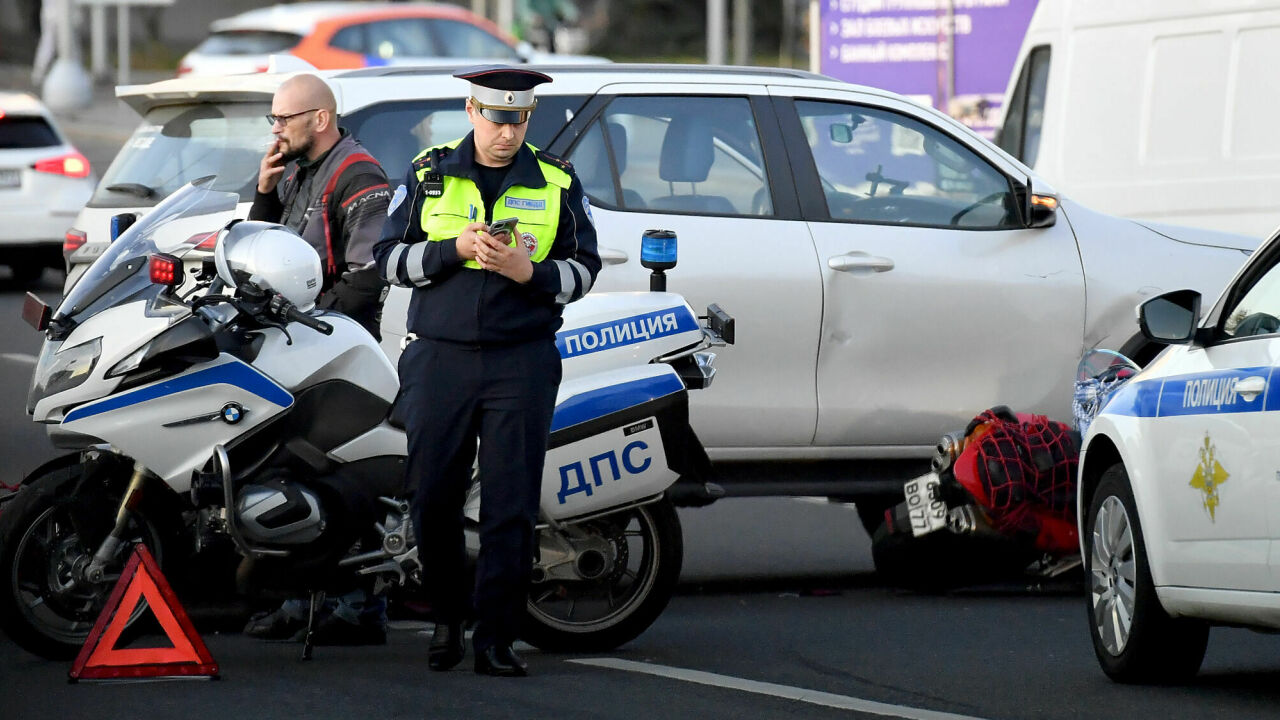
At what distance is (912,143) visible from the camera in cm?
856

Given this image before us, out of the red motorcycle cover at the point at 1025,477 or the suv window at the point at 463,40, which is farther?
the suv window at the point at 463,40

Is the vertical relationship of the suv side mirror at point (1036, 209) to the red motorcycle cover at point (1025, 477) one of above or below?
above

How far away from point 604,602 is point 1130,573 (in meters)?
1.66

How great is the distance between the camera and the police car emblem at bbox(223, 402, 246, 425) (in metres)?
6.52

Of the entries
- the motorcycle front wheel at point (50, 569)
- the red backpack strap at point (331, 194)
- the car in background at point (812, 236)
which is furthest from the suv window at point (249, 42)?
the motorcycle front wheel at point (50, 569)

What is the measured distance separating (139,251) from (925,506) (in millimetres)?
3084

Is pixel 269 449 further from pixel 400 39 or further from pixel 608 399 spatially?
pixel 400 39

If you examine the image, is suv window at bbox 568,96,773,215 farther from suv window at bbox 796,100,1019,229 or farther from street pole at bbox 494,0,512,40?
street pole at bbox 494,0,512,40

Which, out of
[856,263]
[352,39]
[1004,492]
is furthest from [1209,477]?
[352,39]

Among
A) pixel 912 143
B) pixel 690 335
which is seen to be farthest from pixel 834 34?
pixel 690 335

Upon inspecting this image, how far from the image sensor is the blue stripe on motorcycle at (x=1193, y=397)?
5.79 meters

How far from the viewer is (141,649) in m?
6.42

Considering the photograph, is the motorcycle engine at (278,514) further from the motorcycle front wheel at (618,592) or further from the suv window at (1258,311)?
the suv window at (1258,311)

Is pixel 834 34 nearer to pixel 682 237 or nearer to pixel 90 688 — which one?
pixel 682 237
